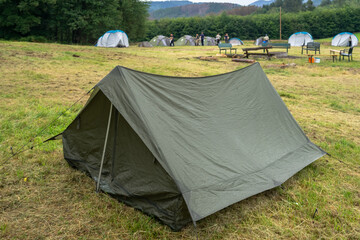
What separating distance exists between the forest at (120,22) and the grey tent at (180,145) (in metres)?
24.7

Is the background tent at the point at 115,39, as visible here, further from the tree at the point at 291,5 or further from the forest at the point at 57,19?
the tree at the point at 291,5

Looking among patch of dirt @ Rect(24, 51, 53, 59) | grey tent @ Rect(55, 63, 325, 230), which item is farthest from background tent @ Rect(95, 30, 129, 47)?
grey tent @ Rect(55, 63, 325, 230)

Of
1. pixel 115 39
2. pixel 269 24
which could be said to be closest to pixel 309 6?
pixel 269 24

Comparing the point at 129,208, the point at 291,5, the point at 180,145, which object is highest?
the point at 291,5

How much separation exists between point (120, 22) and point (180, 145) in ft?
A: 110

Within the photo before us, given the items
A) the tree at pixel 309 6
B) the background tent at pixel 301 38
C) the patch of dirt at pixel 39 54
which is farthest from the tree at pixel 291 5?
the patch of dirt at pixel 39 54

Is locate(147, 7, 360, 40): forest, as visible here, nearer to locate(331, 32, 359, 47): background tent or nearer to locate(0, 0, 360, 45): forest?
locate(0, 0, 360, 45): forest

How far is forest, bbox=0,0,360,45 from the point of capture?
2634cm

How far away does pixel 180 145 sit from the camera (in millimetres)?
3105

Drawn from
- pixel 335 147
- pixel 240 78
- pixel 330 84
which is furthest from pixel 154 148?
pixel 330 84

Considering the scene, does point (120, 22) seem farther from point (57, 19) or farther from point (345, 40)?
point (345, 40)

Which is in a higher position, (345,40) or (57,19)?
(57,19)

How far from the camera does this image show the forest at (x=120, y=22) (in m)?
26.3

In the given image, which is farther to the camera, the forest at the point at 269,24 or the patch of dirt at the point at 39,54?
the forest at the point at 269,24
